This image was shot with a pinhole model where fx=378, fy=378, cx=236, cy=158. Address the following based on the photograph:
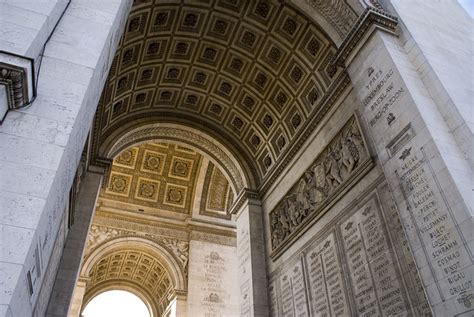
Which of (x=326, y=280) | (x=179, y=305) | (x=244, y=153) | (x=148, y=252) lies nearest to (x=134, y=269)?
(x=148, y=252)

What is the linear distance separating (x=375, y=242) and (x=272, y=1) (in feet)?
24.3

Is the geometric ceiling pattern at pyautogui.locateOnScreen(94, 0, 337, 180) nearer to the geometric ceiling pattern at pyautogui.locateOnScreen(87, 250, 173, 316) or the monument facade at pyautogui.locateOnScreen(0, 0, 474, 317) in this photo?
the monument facade at pyautogui.locateOnScreen(0, 0, 474, 317)

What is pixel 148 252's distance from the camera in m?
18.4

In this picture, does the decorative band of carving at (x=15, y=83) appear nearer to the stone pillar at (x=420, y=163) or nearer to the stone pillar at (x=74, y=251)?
the stone pillar at (x=420, y=163)

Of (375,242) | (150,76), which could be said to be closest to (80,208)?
(150,76)

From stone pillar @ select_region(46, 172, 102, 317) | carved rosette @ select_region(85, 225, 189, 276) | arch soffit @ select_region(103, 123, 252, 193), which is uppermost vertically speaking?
arch soffit @ select_region(103, 123, 252, 193)

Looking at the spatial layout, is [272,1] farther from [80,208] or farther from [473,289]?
[473,289]

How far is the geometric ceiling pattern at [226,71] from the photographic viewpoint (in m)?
11.0

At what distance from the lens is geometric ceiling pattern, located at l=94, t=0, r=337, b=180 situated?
1103 cm

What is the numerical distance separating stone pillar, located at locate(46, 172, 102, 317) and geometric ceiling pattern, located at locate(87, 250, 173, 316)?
793 cm

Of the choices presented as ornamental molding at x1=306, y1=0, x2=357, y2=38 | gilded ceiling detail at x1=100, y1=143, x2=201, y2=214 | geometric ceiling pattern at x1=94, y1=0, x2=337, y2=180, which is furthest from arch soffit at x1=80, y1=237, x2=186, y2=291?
ornamental molding at x1=306, y1=0, x2=357, y2=38

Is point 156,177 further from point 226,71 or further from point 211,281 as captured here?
point 226,71

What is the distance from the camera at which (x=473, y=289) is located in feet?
14.8

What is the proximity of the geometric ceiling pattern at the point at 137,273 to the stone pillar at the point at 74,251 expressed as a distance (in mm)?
7927
